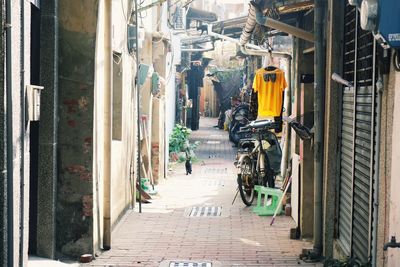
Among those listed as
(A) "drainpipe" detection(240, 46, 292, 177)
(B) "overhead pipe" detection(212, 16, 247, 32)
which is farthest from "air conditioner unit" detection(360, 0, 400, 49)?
(B) "overhead pipe" detection(212, 16, 247, 32)

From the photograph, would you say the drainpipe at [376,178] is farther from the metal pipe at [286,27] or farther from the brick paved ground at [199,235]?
the metal pipe at [286,27]

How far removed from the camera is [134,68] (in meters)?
14.1

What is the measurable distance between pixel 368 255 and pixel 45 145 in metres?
4.09

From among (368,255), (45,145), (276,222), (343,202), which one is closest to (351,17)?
(343,202)

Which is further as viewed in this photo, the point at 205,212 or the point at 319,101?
the point at 205,212

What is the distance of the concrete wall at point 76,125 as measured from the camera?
9047 millimetres

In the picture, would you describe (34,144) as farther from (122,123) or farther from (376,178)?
(376,178)

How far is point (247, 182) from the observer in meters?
14.2

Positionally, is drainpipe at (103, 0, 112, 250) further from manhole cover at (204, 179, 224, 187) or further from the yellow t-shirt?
manhole cover at (204, 179, 224, 187)

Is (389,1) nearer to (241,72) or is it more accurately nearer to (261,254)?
(261,254)

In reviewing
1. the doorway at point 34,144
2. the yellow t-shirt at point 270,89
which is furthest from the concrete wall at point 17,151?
the yellow t-shirt at point 270,89

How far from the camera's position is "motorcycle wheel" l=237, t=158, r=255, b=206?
45.8 feet

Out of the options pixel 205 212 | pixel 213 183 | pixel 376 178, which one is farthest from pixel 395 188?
pixel 213 183

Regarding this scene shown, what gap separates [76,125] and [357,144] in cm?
366
